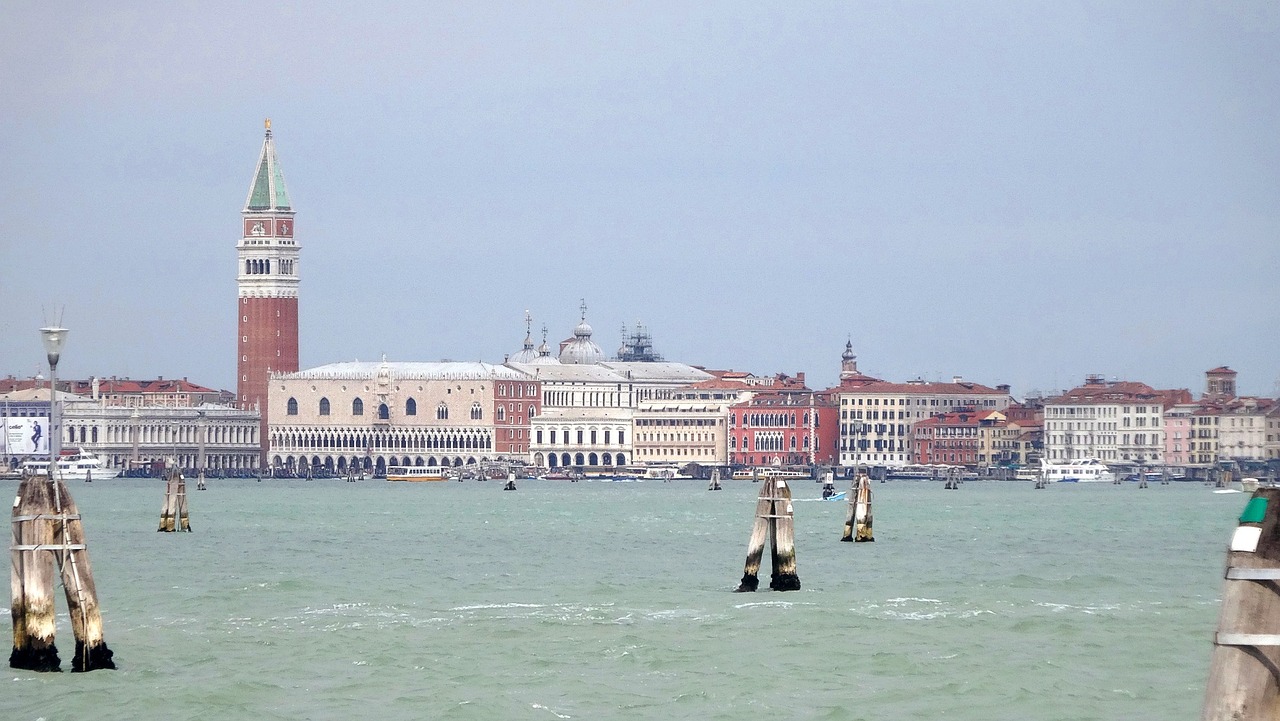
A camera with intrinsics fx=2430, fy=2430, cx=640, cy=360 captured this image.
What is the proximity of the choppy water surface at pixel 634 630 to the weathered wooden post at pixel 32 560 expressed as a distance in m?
0.43

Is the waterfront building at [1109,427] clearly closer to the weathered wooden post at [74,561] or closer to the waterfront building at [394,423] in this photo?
the waterfront building at [394,423]

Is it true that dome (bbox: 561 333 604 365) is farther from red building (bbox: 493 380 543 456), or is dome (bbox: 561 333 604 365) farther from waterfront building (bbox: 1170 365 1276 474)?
waterfront building (bbox: 1170 365 1276 474)

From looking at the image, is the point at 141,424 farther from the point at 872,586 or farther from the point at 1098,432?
the point at 872,586

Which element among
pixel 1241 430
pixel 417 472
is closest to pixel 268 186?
pixel 417 472

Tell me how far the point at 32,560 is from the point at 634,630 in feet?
20.7

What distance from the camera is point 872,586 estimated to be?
25.2m

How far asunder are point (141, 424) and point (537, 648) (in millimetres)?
102997

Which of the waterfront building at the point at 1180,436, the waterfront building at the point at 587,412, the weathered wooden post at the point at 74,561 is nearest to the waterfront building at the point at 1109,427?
the waterfront building at the point at 1180,436

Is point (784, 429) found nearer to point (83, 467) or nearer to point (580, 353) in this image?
point (580, 353)

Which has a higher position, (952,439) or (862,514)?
(952,439)

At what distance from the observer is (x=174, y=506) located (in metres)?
41.6

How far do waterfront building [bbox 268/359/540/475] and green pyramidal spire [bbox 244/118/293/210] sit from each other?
860 cm

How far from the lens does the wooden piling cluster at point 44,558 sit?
13.9 metres

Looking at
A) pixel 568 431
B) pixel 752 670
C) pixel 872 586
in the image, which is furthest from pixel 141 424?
pixel 752 670
